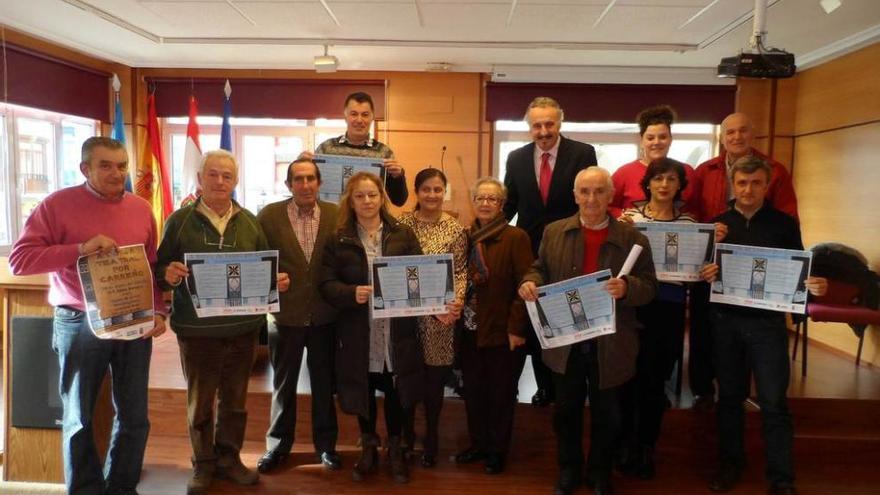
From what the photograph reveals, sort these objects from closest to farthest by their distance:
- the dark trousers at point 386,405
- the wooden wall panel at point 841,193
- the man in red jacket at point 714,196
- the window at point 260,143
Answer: the dark trousers at point 386,405
the man in red jacket at point 714,196
the wooden wall panel at point 841,193
the window at point 260,143

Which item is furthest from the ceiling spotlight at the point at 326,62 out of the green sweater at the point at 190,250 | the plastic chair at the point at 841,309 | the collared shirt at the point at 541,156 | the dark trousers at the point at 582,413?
the plastic chair at the point at 841,309

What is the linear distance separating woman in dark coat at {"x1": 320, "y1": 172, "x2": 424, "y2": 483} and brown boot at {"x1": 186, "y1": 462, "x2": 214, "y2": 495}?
2.31ft

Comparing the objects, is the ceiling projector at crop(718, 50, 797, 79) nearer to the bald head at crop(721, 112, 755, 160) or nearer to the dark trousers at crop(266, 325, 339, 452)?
the bald head at crop(721, 112, 755, 160)

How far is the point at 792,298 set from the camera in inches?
94.9

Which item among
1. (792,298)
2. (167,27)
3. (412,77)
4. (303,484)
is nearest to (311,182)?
(303,484)

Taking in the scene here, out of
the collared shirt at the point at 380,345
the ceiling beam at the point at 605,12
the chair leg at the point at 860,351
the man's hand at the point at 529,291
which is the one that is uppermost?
the ceiling beam at the point at 605,12

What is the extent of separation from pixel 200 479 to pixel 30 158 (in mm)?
4485

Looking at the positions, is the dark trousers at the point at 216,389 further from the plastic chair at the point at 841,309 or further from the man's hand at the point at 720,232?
the plastic chair at the point at 841,309

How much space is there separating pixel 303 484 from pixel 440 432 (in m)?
0.85

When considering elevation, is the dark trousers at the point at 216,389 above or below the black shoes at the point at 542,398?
above

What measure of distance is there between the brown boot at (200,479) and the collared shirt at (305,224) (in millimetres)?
1082

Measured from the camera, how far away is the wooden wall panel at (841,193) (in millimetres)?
4590

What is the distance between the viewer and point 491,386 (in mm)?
2746

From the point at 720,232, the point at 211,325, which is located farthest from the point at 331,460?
the point at 720,232
